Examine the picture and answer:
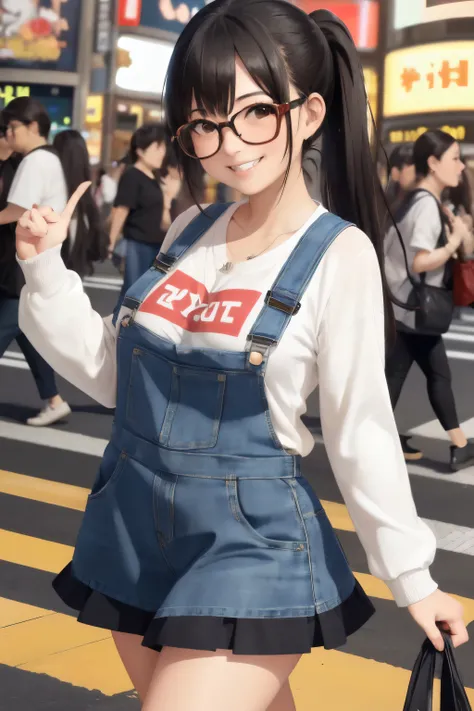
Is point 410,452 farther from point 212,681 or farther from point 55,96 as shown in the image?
point 55,96

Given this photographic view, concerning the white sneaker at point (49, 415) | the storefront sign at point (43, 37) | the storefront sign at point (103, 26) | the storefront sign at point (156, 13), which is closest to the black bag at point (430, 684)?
the white sneaker at point (49, 415)

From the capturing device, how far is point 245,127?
211 centimetres

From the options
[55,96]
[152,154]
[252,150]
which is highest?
[55,96]

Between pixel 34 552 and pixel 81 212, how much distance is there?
293 cm

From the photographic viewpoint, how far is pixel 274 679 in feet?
6.72

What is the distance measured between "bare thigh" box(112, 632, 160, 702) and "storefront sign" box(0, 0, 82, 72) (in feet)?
111

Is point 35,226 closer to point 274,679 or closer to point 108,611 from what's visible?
point 108,611

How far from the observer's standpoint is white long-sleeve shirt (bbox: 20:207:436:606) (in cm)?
201

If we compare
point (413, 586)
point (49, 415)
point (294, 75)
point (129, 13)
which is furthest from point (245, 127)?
point (129, 13)

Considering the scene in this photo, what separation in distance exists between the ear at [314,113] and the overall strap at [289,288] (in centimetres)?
20

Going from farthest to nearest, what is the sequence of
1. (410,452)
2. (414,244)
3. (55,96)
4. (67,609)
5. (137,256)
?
(55,96)
(137,256)
(410,452)
(414,244)
(67,609)

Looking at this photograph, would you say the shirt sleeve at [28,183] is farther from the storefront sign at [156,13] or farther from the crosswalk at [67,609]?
the storefront sign at [156,13]

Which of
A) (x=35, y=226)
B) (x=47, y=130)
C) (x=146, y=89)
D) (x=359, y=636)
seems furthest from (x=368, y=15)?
(x=35, y=226)

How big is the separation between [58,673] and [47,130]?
4.11 metres
